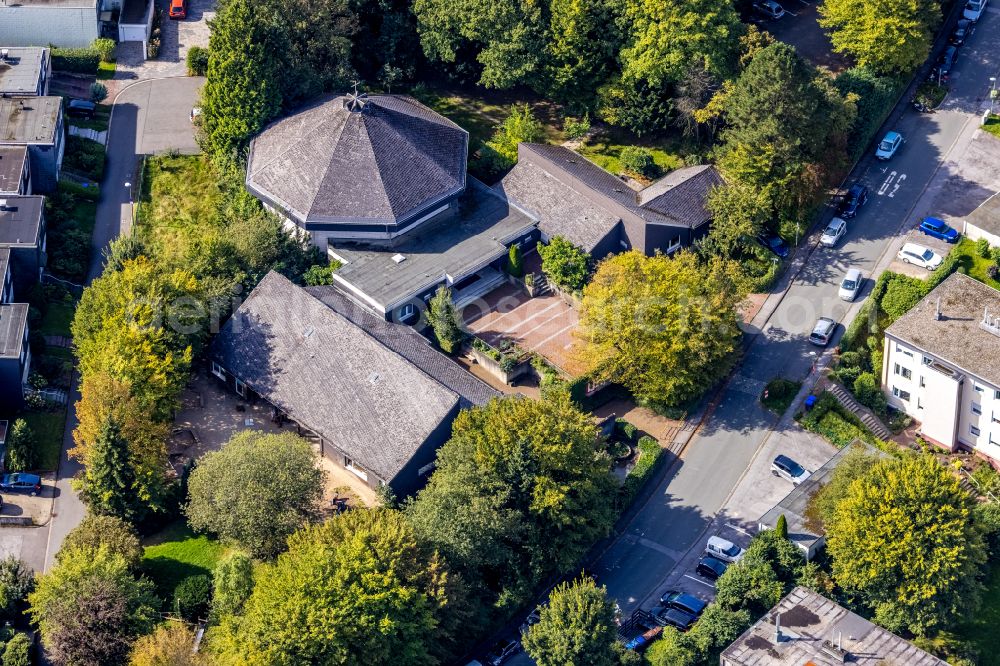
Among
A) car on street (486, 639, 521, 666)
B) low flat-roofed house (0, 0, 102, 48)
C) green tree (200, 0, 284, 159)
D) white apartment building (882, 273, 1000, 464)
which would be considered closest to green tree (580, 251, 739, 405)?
white apartment building (882, 273, 1000, 464)

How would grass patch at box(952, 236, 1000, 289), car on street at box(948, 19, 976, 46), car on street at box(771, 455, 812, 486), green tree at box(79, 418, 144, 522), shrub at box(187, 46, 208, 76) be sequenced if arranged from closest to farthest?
1. green tree at box(79, 418, 144, 522)
2. car on street at box(771, 455, 812, 486)
3. grass patch at box(952, 236, 1000, 289)
4. shrub at box(187, 46, 208, 76)
5. car on street at box(948, 19, 976, 46)

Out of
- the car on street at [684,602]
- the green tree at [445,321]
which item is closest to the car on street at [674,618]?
the car on street at [684,602]

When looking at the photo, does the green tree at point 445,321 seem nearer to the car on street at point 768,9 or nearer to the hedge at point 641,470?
the hedge at point 641,470

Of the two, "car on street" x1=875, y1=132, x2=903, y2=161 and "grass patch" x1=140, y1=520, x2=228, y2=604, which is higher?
"car on street" x1=875, y1=132, x2=903, y2=161

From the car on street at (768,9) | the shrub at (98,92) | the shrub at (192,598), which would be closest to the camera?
the shrub at (192,598)

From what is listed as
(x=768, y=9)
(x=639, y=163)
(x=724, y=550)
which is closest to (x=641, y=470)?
(x=724, y=550)

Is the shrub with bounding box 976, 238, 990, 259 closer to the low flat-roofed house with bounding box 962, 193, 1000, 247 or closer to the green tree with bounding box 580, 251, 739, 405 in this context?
the low flat-roofed house with bounding box 962, 193, 1000, 247

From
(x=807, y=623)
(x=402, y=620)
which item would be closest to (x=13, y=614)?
(x=402, y=620)
